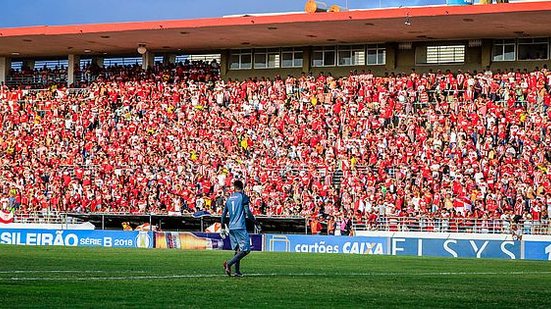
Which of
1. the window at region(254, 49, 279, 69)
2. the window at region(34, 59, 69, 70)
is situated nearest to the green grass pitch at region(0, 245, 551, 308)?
the window at region(254, 49, 279, 69)

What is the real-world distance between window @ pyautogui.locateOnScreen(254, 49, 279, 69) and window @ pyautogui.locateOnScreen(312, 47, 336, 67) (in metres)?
2.15

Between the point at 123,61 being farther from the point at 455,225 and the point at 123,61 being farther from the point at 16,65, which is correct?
the point at 455,225

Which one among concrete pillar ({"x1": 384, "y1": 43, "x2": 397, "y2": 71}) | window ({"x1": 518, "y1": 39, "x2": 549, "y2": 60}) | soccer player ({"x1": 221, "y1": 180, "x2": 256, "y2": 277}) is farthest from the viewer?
concrete pillar ({"x1": 384, "y1": 43, "x2": 397, "y2": 71})

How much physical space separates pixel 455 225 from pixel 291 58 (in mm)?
18022

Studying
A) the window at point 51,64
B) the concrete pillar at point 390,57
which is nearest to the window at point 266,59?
the concrete pillar at point 390,57

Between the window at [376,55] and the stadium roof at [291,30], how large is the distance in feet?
1.94

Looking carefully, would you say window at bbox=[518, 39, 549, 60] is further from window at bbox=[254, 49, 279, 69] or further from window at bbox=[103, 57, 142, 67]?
window at bbox=[103, 57, 142, 67]

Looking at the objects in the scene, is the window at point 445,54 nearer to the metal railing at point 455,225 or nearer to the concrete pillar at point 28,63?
the metal railing at point 455,225

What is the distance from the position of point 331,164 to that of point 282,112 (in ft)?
18.4

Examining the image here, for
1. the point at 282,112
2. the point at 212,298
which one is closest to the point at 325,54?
the point at 282,112

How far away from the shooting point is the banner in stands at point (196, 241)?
42.2 m

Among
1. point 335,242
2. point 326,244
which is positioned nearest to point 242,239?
point 335,242

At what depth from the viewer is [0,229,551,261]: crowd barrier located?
37719 mm

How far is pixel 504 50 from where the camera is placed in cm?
5262
